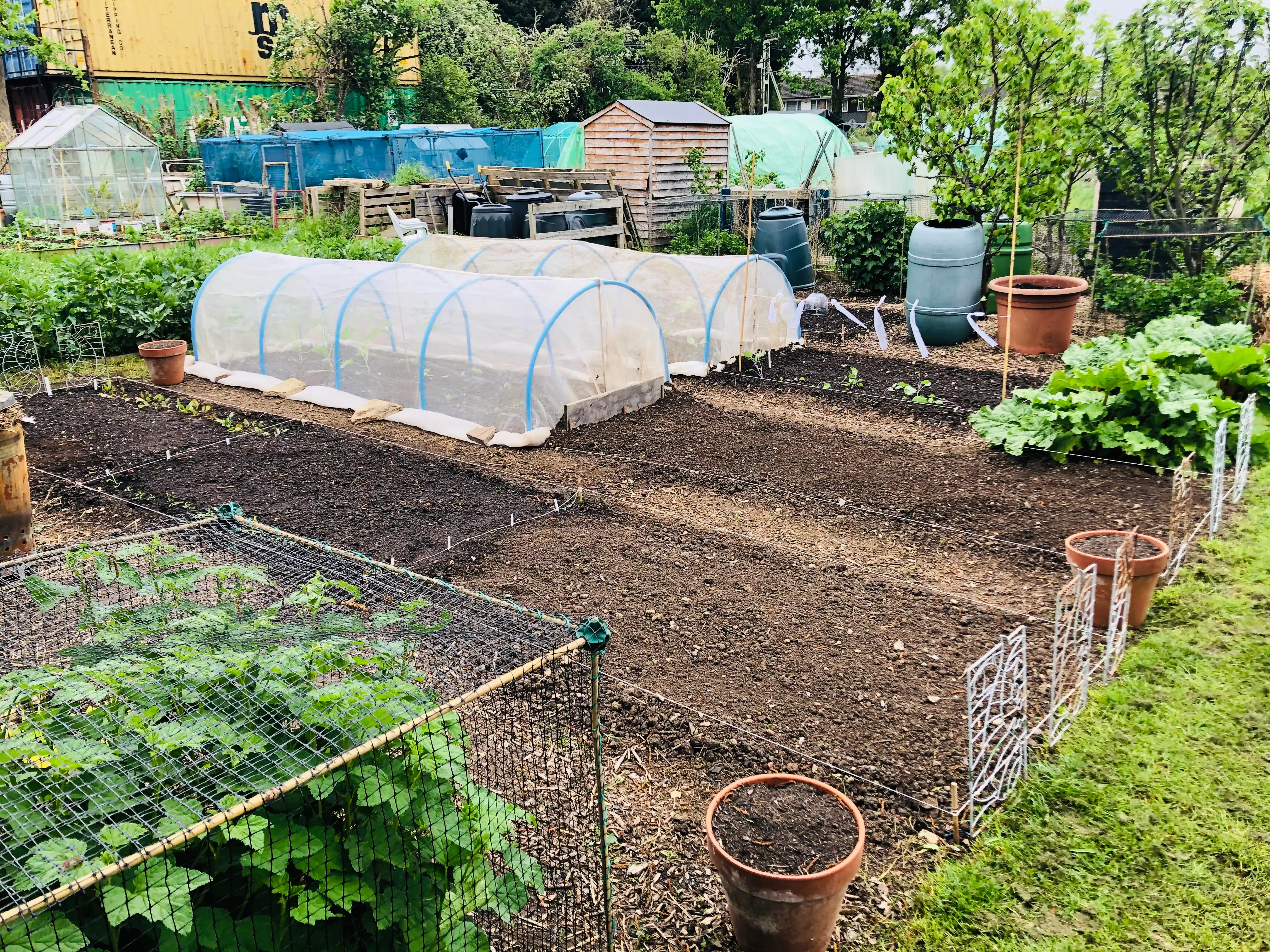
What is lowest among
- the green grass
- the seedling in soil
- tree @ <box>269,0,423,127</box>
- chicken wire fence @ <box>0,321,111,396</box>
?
the green grass

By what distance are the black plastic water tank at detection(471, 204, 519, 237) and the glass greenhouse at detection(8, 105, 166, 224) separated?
31.3 ft

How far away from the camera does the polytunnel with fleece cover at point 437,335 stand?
8.85 metres

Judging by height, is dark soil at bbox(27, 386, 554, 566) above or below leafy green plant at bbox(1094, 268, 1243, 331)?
below

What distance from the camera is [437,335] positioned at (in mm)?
9328

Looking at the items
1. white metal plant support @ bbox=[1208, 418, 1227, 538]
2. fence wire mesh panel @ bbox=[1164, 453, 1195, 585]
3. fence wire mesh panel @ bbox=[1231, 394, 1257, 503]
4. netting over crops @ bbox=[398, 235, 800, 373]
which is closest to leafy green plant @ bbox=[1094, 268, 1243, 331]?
fence wire mesh panel @ bbox=[1231, 394, 1257, 503]

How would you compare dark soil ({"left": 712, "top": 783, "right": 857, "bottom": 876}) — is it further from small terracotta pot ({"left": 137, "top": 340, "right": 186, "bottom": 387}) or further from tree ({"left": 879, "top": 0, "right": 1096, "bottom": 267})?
tree ({"left": 879, "top": 0, "right": 1096, "bottom": 267})

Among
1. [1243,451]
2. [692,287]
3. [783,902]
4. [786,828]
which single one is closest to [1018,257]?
[692,287]

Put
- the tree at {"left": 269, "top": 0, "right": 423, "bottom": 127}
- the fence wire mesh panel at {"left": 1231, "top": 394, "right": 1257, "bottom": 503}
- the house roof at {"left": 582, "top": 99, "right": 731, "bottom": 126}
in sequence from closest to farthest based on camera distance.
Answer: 1. the fence wire mesh panel at {"left": 1231, "top": 394, "right": 1257, "bottom": 503}
2. the house roof at {"left": 582, "top": 99, "right": 731, "bottom": 126}
3. the tree at {"left": 269, "top": 0, "right": 423, "bottom": 127}

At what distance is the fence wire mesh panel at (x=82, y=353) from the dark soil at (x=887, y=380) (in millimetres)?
7337

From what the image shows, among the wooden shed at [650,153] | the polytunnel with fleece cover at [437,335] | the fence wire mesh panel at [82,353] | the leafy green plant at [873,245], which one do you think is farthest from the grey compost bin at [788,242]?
the fence wire mesh panel at [82,353]

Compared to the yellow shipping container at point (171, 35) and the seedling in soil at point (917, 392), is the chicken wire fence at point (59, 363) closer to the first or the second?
the seedling in soil at point (917, 392)

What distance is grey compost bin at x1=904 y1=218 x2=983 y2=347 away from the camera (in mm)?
11992

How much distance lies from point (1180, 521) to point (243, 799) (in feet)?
19.2

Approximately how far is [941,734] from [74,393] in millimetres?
10020
